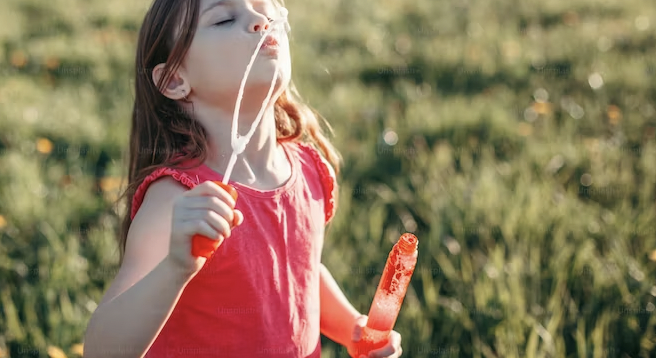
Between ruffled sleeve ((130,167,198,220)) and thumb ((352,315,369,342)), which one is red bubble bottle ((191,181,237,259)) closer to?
ruffled sleeve ((130,167,198,220))

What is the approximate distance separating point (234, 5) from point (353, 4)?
4.46m

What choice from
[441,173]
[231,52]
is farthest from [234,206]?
[441,173]

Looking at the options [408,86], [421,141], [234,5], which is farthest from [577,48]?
[234,5]

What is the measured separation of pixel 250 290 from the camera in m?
1.30

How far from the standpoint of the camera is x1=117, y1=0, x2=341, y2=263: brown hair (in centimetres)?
131

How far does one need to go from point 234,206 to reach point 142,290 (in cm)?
18

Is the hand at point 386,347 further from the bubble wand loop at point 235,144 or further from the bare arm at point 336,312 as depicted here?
the bubble wand loop at point 235,144

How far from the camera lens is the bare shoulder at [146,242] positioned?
1.23 meters

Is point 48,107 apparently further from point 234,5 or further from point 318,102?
point 234,5

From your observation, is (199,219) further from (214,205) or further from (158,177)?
(158,177)

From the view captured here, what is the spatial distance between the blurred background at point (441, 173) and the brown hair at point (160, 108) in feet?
1.08

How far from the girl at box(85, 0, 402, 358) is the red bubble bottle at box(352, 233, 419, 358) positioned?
4cm

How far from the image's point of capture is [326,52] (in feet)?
14.8

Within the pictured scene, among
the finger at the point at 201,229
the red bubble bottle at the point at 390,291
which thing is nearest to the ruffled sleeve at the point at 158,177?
the finger at the point at 201,229
